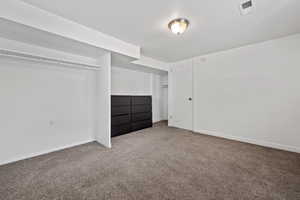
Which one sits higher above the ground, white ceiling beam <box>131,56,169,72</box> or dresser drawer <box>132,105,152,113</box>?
white ceiling beam <box>131,56,169,72</box>

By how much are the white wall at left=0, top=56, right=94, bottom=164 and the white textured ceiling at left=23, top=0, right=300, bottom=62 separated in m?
1.31

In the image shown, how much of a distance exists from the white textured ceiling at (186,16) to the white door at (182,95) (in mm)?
1528

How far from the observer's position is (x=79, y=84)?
2.97 m

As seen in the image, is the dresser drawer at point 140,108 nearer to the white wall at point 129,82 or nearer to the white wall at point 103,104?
the white wall at point 129,82

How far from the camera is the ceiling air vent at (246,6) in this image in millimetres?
1629

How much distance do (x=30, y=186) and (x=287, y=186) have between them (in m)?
3.45

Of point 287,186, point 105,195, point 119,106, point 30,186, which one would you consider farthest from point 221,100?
point 30,186

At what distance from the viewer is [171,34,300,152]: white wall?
252cm

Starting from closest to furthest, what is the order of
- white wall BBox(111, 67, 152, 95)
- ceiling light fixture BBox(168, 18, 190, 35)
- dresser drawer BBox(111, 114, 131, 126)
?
1. ceiling light fixture BBox(168, 18, 190, 35)
2. dresser drawer BBox(111, 114, 131, 126)
3. white wall BBox(111, 67, 152, 95)

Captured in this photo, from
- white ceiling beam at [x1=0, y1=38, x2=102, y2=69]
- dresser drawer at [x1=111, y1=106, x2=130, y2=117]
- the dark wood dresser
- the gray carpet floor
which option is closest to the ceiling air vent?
the gray carpet floor

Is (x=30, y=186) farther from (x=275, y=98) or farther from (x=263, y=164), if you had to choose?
(x=275, y=98)

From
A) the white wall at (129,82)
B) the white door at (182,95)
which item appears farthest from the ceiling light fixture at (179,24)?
the white wall at (129,82)

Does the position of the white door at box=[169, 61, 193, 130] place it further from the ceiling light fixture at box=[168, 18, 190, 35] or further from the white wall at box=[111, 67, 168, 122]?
the ceiling light fixture at box=[168, 18, 190, 35]

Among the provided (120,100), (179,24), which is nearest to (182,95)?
(120,100)
